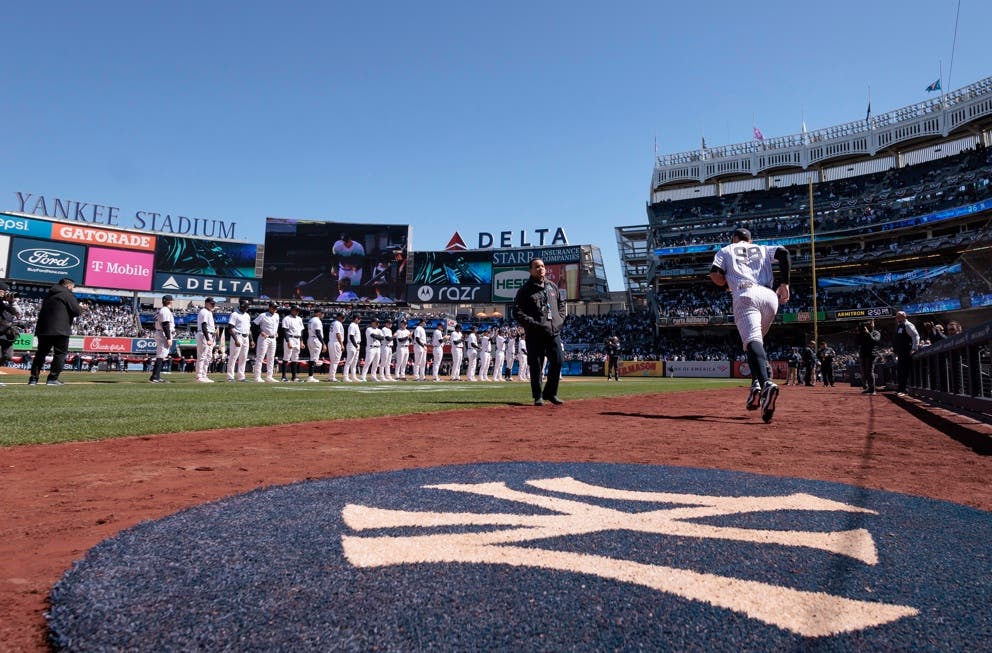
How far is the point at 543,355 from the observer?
786 centimetres

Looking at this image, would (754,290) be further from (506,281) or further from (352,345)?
(506,281)

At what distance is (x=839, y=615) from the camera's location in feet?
3.93

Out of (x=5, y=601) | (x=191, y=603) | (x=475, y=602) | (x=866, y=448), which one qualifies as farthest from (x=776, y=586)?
(x=866, y=448)

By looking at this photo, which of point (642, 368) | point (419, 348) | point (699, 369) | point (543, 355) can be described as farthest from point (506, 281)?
point (543, 355)

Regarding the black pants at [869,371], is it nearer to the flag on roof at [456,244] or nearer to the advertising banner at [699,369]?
the advertising banner at [699,369]

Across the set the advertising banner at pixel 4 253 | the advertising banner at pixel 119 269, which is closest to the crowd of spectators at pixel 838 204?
the advertising banner at pixel 119 269

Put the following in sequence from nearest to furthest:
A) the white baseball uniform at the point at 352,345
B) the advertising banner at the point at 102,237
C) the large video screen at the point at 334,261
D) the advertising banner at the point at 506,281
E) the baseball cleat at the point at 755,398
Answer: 1. the baseball cleat at the point at 755,398
2. the white baseball uniform at the point at 352,345
3. the advertising banner at the point at 102,237
4. the large video screen at the point at 334,261
5. the advertising banner at the point at 506,281

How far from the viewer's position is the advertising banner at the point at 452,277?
50.2 meters

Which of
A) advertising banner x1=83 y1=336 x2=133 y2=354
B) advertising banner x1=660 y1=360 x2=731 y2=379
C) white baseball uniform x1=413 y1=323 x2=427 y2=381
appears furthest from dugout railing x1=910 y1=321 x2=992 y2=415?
advertising banner x1=83 y1=336 x2=133 y2=354

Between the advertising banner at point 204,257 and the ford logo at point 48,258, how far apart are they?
582 cm

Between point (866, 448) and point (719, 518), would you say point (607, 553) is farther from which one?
point (866, 448)

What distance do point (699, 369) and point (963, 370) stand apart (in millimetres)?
32217

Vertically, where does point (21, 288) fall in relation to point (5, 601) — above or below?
above

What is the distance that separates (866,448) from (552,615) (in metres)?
3.81
